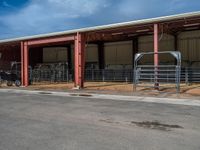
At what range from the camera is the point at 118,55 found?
1218 inches

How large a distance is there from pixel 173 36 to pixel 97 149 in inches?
908

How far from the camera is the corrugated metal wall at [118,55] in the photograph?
30.2 meters

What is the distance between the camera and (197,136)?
618 cm

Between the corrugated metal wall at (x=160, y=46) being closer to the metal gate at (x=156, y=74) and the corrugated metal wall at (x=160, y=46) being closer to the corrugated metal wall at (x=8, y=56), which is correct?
the metal gate at (x=156, y=74)

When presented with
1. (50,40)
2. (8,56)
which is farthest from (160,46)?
(8,56)

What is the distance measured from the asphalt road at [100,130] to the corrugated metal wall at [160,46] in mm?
17979

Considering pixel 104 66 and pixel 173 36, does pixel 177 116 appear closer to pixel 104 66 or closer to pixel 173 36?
pixel 173 36

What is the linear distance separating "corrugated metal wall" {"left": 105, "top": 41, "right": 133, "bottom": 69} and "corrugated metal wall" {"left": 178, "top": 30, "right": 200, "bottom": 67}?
5651mm

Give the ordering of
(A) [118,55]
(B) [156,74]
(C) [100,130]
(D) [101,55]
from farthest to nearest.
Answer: (D) [101,55]
(A) [118,55]
(B) [156,74]
(C) [100,130]

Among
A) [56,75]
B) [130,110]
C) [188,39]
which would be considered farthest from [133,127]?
[56,75]

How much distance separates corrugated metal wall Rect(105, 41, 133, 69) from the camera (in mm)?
30156

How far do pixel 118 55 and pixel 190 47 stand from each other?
7993 millimetres

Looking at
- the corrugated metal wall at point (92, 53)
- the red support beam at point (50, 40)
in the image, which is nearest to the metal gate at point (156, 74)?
the red support beam at point (50, 40)

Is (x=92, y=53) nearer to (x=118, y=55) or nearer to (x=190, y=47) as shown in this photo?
(x=118, y=55)
